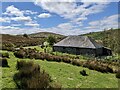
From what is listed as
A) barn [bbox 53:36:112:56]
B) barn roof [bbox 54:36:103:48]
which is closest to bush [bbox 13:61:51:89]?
barn [bbox 53:36:112:56]

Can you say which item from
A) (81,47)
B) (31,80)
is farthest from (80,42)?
(31,80)

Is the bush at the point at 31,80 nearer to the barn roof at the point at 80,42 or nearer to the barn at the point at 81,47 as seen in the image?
the barn at the point at 81,47

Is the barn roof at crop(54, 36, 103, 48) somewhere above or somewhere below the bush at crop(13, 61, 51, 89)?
above

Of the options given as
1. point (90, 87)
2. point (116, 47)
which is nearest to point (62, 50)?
point (116, 47)

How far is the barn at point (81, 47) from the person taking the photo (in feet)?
154

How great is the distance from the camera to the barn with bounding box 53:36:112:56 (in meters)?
47.1

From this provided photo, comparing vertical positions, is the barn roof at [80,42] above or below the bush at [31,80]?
above

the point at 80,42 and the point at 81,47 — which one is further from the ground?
the point at 80,42

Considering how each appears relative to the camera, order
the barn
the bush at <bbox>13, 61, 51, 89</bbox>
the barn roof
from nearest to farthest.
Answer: the bush at <bbox>13, 61, 51, 89</bbox> < the barn < the barn roof

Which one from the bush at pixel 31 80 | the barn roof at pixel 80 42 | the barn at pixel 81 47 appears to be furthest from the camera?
the barn roof at pixel 80 42

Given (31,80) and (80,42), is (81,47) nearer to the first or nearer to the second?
(80,42)

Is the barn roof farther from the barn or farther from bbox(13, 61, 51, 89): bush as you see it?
bbox(13, 61, 51, 89): bush

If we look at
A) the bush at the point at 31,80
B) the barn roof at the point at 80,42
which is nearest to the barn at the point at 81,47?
the barn roof at the point at 80,42

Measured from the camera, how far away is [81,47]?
47875mm
